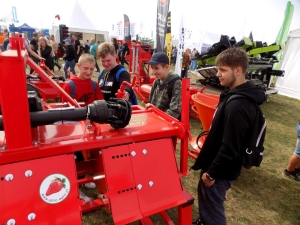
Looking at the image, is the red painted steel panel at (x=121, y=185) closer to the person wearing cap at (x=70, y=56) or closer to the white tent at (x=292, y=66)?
the person wearing cap at (x=70, y=56)

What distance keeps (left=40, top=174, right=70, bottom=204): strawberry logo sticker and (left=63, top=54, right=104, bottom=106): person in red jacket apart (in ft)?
4.40

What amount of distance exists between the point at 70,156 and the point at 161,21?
29.9ft

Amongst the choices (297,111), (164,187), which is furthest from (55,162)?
(297,111)

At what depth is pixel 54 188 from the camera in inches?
45.4

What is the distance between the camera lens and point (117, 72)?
2.57m

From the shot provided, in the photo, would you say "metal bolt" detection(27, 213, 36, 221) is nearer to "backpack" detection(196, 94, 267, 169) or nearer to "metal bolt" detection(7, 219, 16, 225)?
"metal bolt" detection(7, 219, 16, 225)

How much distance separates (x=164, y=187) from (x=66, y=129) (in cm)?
79

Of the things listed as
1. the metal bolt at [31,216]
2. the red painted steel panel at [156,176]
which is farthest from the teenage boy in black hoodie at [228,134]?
the metal bolt at [31,216]

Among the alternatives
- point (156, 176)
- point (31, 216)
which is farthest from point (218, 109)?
point (31, 216)

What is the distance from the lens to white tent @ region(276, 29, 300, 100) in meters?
8.98

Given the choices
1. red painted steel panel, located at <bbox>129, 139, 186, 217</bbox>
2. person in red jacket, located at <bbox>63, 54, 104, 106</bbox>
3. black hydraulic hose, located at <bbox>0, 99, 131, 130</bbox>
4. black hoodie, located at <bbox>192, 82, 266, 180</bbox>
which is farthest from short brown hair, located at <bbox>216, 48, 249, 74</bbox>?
person in red jacket, located at <bbox>63, 54, 104, 106</bbox>

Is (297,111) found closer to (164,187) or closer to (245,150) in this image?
(245,150)

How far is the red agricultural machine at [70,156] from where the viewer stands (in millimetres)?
1045

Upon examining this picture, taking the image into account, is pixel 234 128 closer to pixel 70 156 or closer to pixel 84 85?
pixel 70 156
